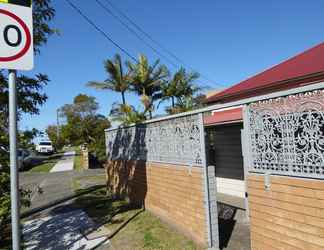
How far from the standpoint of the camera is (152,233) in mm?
5934

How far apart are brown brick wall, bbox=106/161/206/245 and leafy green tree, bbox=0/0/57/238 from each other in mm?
2706

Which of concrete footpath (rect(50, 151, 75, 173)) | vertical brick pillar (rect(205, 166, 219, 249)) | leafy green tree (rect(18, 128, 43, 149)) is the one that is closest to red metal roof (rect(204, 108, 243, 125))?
vertical brick pillar (rect(205, 166, 219, 249))

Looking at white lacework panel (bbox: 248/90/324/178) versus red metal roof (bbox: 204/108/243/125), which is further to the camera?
red metal roof (bbox: 204/108/243/125)

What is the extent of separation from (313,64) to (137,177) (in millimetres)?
5040

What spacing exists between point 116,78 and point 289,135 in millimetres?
17300

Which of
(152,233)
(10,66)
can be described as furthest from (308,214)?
(152,233)

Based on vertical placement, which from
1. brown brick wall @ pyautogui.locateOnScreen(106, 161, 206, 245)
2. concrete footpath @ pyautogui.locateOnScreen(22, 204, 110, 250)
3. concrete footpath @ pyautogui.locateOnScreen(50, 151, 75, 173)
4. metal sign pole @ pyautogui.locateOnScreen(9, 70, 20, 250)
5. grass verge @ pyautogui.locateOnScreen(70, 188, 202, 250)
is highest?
metal sign pole @ pyautogui.locateOnScreen(9, 70, 20, 250)

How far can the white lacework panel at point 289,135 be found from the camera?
121 inches

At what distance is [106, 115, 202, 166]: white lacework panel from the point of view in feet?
17.4

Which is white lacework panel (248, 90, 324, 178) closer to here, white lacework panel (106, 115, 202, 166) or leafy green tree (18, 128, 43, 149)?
white lacework panel (106, 115, 202, 166)

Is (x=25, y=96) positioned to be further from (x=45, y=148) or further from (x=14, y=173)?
(x=45, y=148)

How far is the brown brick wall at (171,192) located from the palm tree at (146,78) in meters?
11.0

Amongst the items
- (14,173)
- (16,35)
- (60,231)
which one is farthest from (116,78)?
(14,173)

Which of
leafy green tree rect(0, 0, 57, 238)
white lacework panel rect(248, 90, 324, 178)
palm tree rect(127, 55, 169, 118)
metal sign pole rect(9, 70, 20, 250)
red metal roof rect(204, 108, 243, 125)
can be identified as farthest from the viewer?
palm tree rect(127, 55, 169, 118)
